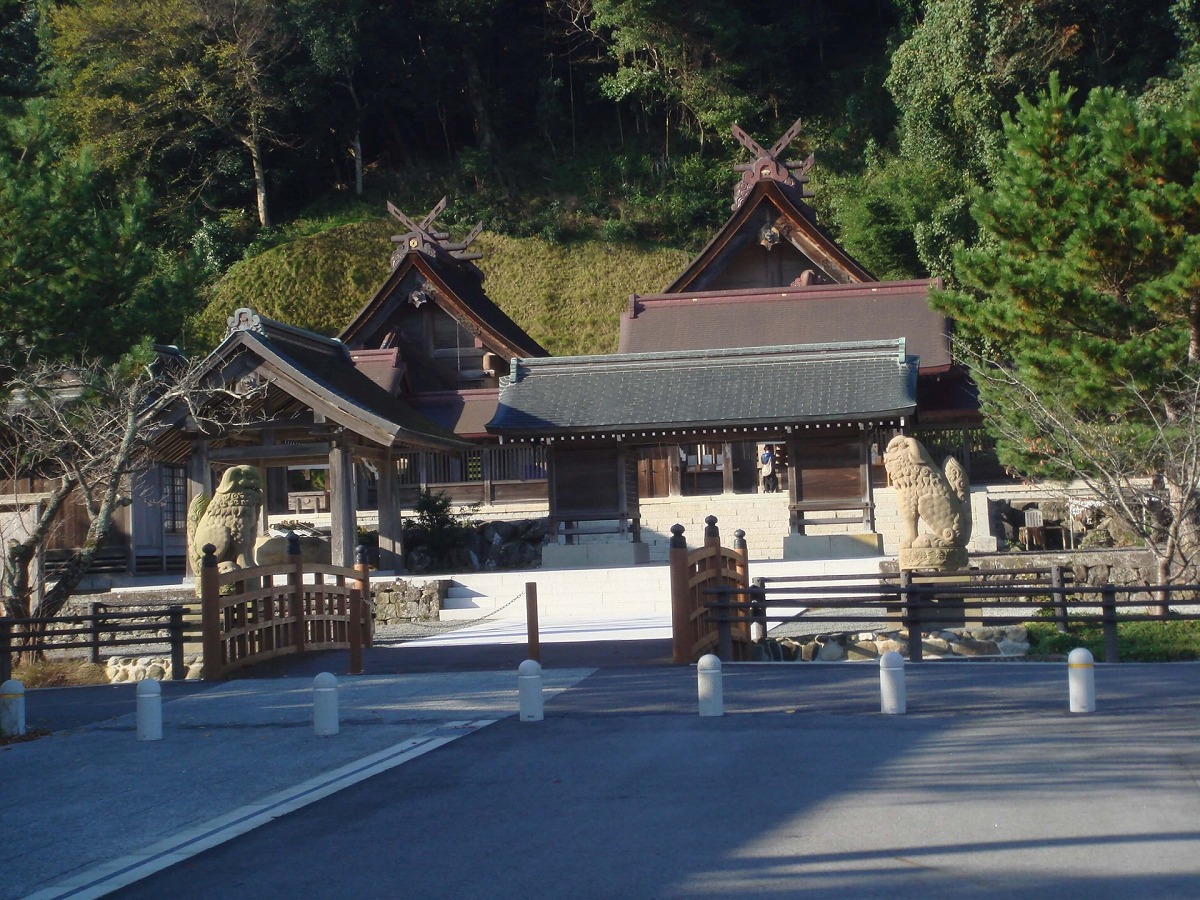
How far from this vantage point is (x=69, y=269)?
69.9 feet

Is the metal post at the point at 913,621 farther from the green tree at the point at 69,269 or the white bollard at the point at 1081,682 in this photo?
the green tree at the point at 69,269

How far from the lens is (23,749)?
9.91m

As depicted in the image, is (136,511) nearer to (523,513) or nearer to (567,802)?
(523,513)

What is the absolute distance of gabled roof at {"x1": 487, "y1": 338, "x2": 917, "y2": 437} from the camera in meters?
25.4

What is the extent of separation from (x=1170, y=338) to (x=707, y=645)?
8075 mm

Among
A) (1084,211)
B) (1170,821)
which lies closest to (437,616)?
(1084,211)

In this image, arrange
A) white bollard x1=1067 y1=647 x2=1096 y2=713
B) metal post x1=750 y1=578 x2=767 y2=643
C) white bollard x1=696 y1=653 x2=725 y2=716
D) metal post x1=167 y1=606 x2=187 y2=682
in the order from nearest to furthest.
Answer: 1. white bollard x1=1067 y1=647 x2=1096 y2=713
2. white bollard x1=696 y1=653 x2=725 y2=716
3. metal post x1=750 y1=578 x2=767 y2=643
4. metal post x1=167 y1=606 x2=187 y2=682

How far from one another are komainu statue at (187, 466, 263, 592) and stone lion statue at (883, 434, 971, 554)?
8712mm

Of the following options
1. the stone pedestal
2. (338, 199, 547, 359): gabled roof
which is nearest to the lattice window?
(338, 199, 547, 359): gabled roof

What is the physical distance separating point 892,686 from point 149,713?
5.70 meters

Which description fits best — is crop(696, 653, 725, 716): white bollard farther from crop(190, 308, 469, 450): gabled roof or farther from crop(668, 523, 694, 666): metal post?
crop(190, 308, 469, 450): gabled roof

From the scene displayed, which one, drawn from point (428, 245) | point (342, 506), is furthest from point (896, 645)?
point (428, 245)

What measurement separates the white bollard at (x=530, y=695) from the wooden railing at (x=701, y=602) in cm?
315

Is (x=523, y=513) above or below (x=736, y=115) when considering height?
below
